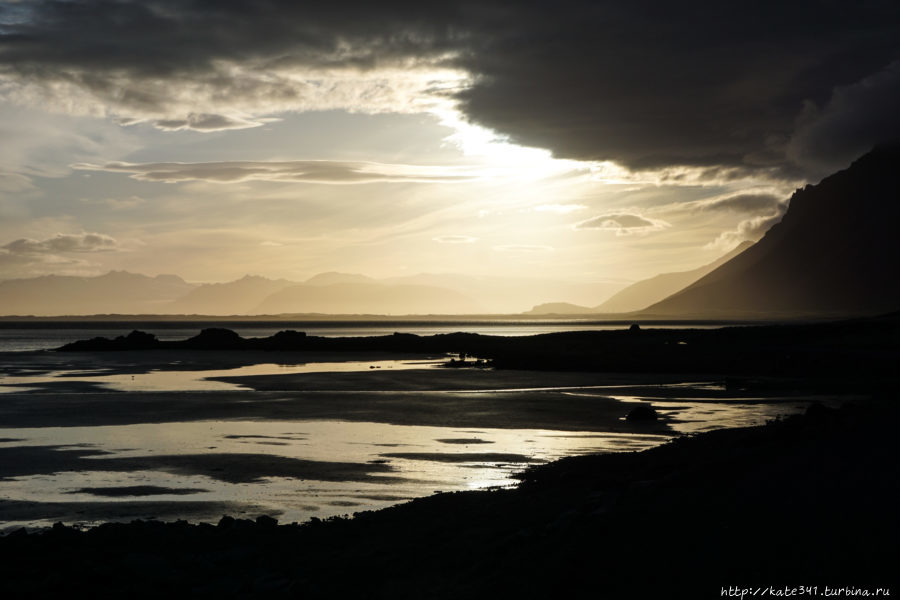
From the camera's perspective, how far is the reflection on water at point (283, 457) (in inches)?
740

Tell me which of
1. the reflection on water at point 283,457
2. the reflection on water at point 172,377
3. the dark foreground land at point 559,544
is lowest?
the reflection on water at point 283,457

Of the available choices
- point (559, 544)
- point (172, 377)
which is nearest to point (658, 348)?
point (172, 377)

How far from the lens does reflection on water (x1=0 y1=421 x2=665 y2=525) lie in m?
18.8

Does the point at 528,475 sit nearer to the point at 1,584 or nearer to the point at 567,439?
the point at 567,439

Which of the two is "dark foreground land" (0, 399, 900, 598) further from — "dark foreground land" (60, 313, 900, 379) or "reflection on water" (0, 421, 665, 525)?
"dark foreground land" (60, 313, 900, 379)

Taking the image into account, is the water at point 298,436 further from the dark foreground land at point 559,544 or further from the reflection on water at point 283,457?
the dark foreground land at point 559,544

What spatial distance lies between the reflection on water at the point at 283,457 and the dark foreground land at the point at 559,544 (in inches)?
119

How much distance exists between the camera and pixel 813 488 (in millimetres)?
12812

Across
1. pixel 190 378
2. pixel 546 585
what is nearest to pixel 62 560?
pixel 546 585

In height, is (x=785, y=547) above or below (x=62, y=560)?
above

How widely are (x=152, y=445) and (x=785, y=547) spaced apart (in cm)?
2208

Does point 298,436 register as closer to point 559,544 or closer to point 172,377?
point 559,544

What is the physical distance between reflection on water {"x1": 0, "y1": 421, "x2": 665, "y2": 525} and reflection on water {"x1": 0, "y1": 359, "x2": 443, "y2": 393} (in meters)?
19.6

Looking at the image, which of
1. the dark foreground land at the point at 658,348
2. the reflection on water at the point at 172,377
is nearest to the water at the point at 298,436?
the reflection on water at the point at 172,377
